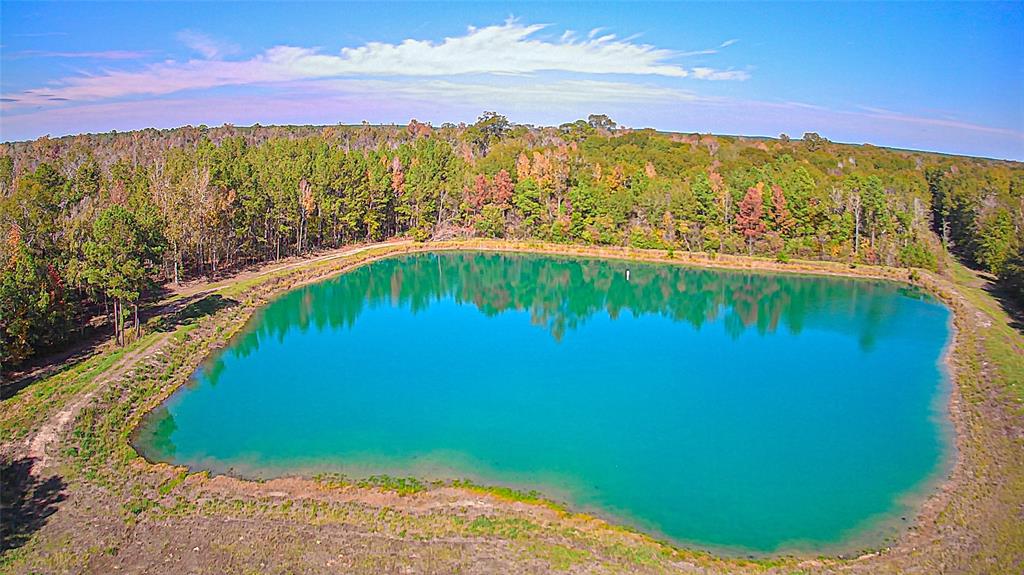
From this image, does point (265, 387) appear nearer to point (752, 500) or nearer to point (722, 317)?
point (752, 500)

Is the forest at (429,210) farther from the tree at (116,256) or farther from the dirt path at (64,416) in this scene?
the dirt path at (64,416)

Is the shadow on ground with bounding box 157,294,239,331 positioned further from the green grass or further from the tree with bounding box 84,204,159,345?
the green grass

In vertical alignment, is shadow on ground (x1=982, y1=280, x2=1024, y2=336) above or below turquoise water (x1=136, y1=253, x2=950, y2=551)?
above

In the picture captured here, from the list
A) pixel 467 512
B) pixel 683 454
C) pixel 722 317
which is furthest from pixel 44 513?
pixel 722 317

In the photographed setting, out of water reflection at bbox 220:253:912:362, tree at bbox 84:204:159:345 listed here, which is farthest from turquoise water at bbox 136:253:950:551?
tree at bbox 84:204:159:345

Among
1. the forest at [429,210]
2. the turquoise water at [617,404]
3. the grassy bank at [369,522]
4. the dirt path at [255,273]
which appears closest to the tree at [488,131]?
the forest at [429,210]

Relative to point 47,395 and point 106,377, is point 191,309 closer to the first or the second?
point 106,377
